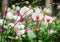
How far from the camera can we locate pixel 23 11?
5.76 feet

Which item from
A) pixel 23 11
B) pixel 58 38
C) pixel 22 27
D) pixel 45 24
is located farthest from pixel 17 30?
pixel 58 38

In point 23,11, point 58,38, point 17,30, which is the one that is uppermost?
point 23,11

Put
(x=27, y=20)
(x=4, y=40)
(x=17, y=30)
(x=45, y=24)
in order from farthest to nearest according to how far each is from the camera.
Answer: (x=27, y=20) < (x=45, y=24) < (x=17, y=30) < (x=4, y=40)

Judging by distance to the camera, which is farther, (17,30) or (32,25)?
(32,25)

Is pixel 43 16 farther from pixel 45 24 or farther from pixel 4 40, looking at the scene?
pixel 4 40

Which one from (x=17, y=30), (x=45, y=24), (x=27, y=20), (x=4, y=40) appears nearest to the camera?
(x=4, y=40)

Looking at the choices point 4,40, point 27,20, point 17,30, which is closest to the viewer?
point 4,40

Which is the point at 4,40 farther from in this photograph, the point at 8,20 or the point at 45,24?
the point at 45,24

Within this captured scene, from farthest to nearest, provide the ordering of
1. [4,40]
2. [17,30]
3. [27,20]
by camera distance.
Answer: [27,20], [17,30], [4,40]

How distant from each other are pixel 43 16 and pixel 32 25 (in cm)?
20

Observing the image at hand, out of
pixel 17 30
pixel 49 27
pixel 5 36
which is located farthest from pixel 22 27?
pixel 49 27

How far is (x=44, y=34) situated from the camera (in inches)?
72.2

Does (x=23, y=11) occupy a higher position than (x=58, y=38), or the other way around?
(x=23, y=11)

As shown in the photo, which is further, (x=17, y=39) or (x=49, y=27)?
(x=49, y=27)
